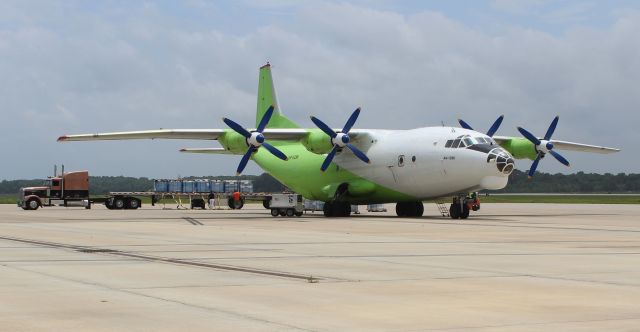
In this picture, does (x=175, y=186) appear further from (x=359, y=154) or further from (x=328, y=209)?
(x=359, y=154)

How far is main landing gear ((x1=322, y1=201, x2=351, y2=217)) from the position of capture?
50.7 metres

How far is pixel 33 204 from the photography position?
68875 mm

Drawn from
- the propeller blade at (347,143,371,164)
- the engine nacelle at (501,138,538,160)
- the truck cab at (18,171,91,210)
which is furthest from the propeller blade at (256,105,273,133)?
the truck cab at (18,171,91,210)

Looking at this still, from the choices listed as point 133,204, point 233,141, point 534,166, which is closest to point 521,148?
point 534,166

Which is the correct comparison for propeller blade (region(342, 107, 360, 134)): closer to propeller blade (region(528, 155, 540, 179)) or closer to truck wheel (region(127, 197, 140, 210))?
propeller blade (region(528, 155, 540, 179))

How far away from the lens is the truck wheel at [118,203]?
7381 cm

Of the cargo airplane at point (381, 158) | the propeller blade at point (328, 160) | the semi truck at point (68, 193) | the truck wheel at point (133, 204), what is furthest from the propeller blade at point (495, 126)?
the truck wheel at point (133, 204)

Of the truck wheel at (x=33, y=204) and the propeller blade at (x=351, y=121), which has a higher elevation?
the propeller blade at (x=351, y=121)

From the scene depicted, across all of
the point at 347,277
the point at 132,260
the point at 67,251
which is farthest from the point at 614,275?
the point at 67,251

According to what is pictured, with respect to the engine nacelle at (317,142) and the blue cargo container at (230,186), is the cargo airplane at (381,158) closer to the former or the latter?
the engine nacelle at (317,142)

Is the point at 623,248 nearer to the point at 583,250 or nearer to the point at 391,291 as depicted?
the point at 583,250

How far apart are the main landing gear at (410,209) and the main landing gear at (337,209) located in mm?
3040

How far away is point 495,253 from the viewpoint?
66.2 ft

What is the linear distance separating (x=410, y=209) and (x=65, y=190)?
→ 33.3 m
